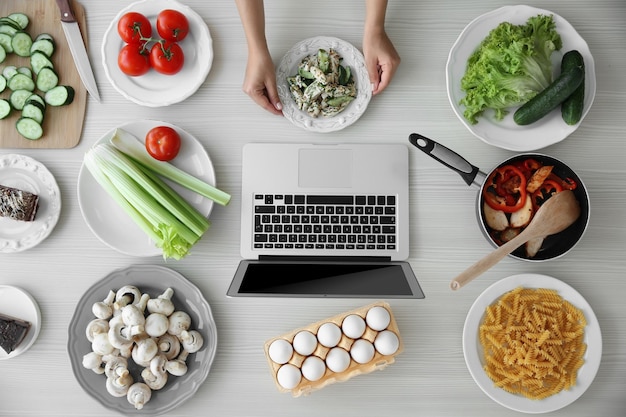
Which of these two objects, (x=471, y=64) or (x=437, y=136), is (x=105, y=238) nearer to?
(x=437, y=136)

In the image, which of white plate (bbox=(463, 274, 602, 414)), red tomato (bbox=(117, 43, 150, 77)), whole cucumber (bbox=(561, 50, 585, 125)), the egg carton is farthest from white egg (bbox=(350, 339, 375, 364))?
red tomato (bbox=(117, 43, 150, 77))

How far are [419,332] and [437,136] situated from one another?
1.50ft

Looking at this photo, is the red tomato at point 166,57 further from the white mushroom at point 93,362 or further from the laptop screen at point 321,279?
the white mushroom at point 93,362

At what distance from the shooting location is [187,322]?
3.73 feet

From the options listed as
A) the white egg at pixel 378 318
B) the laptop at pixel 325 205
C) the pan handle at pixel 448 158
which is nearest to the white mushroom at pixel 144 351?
the laptop at pixel 325 205

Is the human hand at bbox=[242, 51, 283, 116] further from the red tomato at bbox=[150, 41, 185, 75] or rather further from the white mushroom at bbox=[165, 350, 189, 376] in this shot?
the white mushroom at bbox=[165, 350, 189, 376]

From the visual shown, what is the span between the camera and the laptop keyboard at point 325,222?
116 cm

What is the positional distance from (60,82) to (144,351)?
66cm

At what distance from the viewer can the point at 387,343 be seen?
3.50 ft

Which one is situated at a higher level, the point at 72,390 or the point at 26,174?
the point at 26,174

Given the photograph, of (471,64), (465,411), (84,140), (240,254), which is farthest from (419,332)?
(84,140)

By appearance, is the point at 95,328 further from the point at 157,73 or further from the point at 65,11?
the point at 65,11

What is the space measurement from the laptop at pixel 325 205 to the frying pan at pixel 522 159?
3.5 inches

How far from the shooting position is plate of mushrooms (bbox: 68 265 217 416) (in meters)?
1.11
